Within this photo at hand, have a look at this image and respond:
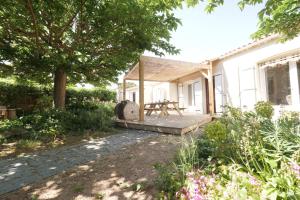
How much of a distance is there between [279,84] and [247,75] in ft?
3.96

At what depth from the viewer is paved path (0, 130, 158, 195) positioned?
3346 millimetres

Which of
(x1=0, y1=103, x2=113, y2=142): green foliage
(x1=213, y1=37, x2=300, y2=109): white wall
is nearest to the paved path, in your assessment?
(x1=0, y1=103, x2=113, y2=142): green foliage

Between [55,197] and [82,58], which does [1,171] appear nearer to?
[55,197]

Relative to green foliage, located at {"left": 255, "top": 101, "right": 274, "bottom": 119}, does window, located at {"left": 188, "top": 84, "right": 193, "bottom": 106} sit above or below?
above

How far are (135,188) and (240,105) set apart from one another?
683 centimetres

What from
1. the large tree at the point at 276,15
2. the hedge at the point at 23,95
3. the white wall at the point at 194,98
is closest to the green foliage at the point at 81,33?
the large tree at the point at 276,15

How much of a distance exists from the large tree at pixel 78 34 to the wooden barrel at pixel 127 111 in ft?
5.53

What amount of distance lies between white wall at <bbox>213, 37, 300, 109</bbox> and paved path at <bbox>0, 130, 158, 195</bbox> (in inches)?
200

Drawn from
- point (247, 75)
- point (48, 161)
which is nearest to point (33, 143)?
point (48, 161)

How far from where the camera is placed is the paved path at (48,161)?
3346 millimetres

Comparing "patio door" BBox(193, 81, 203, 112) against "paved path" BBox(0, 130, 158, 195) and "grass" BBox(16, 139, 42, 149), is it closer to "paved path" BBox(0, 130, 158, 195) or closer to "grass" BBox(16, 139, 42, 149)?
"paved path" BBox(0, 130, 158, 195)

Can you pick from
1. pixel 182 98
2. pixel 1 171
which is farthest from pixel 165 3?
pixel 182 98

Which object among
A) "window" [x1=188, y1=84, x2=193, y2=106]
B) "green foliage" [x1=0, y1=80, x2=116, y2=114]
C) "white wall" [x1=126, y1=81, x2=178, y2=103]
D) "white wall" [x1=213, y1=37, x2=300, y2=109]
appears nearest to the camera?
"white wall" [x1=213, y1=37, x2=300, y2=109]

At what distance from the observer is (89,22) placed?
559cm
